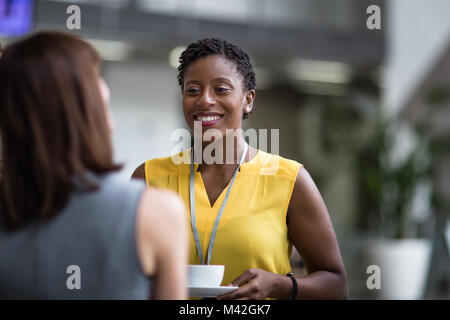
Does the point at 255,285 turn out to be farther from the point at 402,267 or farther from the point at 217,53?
the point at 402,267

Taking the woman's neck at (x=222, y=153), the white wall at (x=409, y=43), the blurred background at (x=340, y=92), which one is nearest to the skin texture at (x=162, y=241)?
the woman's neck at (x=222, y=153)

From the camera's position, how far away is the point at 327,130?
749cm

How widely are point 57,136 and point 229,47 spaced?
0.73 m

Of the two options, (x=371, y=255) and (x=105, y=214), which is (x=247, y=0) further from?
(x=105, y=214)

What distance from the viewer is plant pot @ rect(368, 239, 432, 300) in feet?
16.3

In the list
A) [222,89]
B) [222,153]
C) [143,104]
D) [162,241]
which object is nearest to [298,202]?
[222,153]

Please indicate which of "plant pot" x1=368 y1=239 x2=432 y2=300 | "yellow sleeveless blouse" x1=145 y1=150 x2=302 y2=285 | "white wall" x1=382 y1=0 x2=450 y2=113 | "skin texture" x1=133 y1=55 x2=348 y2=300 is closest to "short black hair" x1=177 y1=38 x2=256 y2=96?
"skin texture" x1=133 y1=55 x2=348 y2=300

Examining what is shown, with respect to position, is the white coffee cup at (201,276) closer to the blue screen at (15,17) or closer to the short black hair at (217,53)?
the short black hair at (217,53)

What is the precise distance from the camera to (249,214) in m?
1.42

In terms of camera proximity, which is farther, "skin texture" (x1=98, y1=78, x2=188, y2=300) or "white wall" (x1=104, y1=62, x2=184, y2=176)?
"white wall" (x1=104, y1=62, x2=184, y2=176)

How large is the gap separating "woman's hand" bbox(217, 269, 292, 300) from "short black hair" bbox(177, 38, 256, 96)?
0.53 metres

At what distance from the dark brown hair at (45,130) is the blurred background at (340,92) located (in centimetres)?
399

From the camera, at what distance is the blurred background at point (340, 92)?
5270mm

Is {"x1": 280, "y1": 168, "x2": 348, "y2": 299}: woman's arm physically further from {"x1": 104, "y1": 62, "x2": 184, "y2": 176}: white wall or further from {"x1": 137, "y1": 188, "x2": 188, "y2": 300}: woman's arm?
{"x1": 104, "y1": 62, "x2": 184, "y2": 176}: white wall
